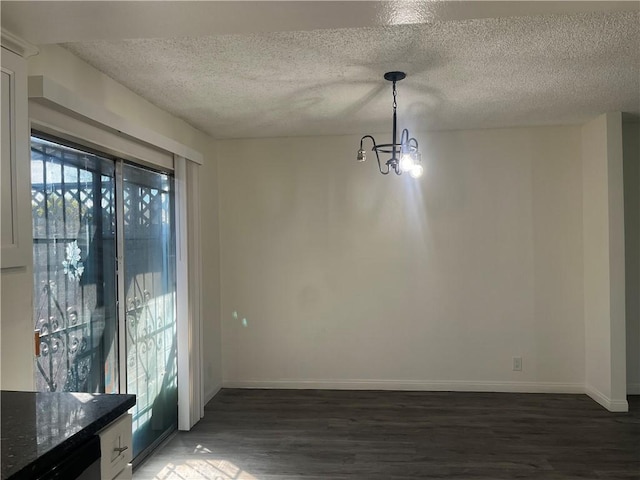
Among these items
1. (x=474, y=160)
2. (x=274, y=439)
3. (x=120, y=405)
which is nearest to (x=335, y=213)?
(x=474, y=160)

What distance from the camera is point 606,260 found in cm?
411

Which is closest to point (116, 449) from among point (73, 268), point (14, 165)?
point (14, 165)

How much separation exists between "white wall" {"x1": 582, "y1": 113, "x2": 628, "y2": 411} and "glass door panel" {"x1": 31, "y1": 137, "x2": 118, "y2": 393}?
3.78m

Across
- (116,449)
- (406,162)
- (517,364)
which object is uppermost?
(406,162)

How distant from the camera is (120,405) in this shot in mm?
1616

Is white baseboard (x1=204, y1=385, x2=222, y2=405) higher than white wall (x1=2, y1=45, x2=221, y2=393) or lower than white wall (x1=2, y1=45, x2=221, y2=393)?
lower

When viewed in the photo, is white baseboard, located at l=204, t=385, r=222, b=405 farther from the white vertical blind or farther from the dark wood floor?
the white vertical blind

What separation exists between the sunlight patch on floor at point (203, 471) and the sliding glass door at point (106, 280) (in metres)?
0.27

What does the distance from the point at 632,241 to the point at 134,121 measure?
4263 millimetres

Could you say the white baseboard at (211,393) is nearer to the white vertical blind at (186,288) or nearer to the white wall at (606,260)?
the white vertical blind at (186,288)

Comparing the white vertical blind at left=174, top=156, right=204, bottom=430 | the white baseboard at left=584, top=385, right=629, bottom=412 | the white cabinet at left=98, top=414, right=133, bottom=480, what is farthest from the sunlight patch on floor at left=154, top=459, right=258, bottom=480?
the white baseboard at left=584, top=385, right=629, bottom=412

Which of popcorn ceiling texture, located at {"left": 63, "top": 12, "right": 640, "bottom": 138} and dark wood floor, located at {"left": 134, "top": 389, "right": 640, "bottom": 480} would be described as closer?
popcorn ceiling texture, located at {"left": 63, "top": 12, "right": 640, "bottom": 138}

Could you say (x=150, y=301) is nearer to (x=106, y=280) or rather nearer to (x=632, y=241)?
(x=106, y=280)

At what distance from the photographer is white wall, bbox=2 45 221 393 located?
2041 mm
